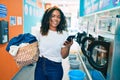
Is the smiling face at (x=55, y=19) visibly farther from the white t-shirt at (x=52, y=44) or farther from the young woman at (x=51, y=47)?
the white t-shirt at (x=52, y=44)

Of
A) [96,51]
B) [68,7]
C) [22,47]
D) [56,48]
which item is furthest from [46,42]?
[68,7]

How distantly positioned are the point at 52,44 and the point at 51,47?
42 mm

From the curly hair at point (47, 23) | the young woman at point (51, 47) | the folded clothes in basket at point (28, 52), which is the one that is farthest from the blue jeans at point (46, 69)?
the curly hair at point (47, 23)

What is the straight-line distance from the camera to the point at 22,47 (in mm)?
2041

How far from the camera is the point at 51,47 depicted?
6.51ft

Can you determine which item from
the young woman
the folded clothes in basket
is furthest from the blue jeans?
the folded clothes in basket

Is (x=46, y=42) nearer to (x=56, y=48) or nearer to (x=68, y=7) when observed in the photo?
(x=56, y=48)

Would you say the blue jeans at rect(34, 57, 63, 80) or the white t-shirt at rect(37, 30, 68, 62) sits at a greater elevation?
the white t-shirt at rect(37, 30, 68, 62)

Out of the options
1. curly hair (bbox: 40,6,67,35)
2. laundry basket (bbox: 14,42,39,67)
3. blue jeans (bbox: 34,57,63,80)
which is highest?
curly hair (bbox: 40,6,67,35)

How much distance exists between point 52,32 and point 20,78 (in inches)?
87.1

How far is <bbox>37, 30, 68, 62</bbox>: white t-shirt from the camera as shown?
1989 millimetres

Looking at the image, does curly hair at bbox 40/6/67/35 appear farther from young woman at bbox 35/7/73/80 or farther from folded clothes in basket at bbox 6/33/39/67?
folded clothes in basket at bbox 6/33/39/67

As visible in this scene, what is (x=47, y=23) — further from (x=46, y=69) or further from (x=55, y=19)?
(x=46, y=69)

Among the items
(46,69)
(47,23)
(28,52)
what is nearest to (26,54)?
(28,52)
